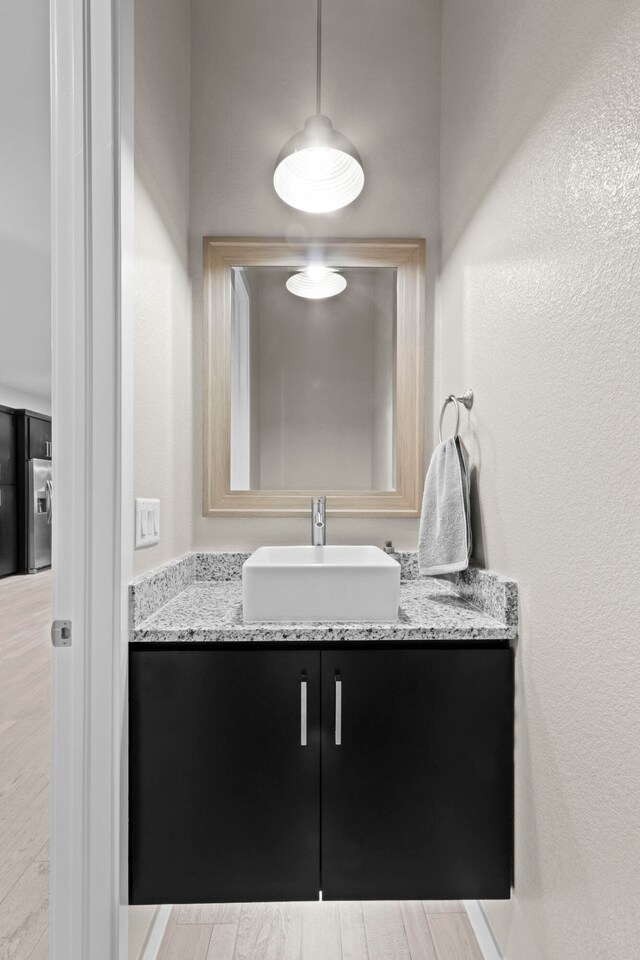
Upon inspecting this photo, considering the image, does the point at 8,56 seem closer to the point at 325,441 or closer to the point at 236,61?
the point at 236,61

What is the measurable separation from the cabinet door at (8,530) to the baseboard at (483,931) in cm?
194

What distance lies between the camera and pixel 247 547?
1.77 meters

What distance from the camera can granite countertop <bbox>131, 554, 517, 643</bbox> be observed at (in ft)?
3.86

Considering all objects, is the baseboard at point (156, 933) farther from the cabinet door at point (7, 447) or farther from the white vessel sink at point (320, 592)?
the cabinet door at point (7, 447)

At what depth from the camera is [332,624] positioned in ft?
3.98

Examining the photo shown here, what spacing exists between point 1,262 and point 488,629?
79.9 inches

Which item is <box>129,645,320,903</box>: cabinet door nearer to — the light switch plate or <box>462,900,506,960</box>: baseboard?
the light switch plate

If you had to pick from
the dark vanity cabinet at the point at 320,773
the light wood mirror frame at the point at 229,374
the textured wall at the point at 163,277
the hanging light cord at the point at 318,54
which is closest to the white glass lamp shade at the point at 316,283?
the light wood mirror frame at the point at 229,374

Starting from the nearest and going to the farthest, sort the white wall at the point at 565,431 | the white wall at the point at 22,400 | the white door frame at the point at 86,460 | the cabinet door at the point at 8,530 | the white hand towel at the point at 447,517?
1. the white wall at the point at 565,431
2. the white door frame at the point at 86,460
3. the white hand towel at the point at 447,517
4. the cabinet door at the point at 8,530
5. the white wall at the point at 22,400

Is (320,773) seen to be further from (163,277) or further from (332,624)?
(163,277)

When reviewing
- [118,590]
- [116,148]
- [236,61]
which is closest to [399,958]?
[118,590]

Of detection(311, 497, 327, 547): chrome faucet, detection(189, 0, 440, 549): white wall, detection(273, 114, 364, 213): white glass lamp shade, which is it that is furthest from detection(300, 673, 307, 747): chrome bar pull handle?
detection(273, 114, 364, 213): white glass lamp shade

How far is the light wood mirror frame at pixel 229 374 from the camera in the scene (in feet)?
5.79

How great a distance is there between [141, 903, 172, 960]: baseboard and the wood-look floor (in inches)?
9.4
